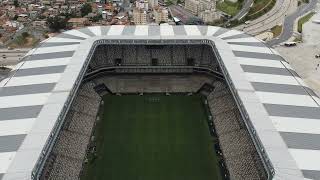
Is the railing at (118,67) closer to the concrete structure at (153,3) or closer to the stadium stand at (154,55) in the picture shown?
the stadium stand at (154,55)

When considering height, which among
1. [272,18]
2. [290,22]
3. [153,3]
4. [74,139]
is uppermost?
[74,139]

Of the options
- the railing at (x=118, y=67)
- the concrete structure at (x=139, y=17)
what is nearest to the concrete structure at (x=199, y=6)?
the concrete structure at (x=139, y=17)

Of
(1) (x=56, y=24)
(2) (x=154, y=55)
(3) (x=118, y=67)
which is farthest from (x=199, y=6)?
(3) (x=118, y=67)

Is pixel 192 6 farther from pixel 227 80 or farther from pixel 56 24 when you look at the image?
pixel 227 80

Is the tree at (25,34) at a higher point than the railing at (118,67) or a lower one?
lower

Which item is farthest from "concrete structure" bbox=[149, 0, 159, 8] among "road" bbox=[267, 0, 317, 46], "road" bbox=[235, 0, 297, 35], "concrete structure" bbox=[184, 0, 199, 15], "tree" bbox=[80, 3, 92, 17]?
"road" bbox=[267, 0, 317, 46]

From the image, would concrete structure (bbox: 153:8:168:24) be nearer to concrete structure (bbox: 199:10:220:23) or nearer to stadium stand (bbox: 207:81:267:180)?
concrete structure (bbox: 199:10:220:23)
